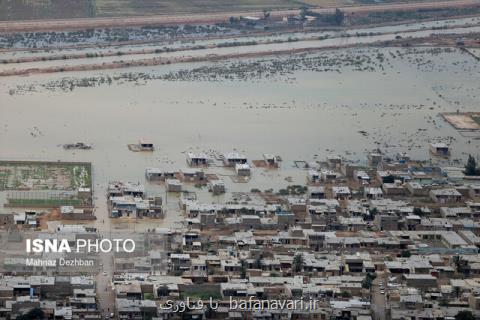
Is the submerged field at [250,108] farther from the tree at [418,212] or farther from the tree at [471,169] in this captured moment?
the tree at [418,212]

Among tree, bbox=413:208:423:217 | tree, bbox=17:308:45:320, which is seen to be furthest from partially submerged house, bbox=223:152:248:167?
tree, bbox=17:308:45:320

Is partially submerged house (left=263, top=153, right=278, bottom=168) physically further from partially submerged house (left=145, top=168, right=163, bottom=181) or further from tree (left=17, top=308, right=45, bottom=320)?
tree (left=17, top=308, right=45, bottom=320)

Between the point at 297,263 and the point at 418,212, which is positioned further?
the point at 418,212

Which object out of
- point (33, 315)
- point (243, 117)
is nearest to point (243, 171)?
point (243, 117)

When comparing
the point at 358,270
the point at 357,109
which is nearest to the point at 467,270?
the point at 358,270

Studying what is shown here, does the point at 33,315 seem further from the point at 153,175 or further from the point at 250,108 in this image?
the point at 250,108

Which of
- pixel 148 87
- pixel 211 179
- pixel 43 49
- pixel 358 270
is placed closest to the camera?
pixel 358 270

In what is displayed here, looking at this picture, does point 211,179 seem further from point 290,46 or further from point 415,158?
point 290,46
